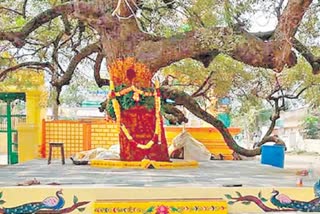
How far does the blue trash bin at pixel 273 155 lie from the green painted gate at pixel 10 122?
18.7ft

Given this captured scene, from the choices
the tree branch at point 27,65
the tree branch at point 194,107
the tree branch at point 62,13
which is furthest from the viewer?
the tree branch at point 27,65

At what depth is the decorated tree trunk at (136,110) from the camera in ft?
21.8

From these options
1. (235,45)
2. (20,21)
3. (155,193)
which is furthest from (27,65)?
(155,193)

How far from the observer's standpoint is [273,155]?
26.8 feet

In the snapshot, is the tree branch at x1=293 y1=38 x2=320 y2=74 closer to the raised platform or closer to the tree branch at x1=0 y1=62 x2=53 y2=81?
the raised platform

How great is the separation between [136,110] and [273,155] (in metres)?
2.74

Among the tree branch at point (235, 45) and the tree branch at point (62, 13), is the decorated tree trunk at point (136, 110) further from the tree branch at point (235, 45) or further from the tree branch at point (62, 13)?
the tree branch at point (62, 13)

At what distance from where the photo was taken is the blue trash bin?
8.06 meters

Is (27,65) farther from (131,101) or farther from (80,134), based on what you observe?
(131,101)

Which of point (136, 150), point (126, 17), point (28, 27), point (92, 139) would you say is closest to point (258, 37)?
point (126, 17)

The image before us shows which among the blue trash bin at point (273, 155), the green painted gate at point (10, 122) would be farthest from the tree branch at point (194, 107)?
the green painted gate at point (10, 122)

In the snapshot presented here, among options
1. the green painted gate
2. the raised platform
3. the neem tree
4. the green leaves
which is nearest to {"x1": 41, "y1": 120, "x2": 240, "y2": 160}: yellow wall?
the green painted gate

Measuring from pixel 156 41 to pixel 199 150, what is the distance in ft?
11.4

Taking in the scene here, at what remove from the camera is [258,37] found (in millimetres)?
6684
